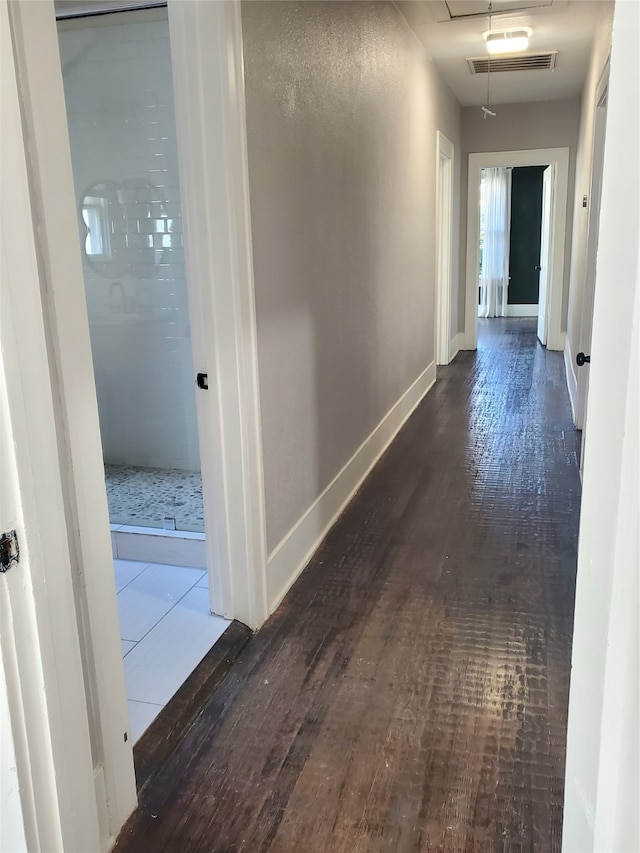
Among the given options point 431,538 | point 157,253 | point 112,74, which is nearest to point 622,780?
point 431,538

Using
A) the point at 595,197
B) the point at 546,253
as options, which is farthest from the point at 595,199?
the point at 546,253

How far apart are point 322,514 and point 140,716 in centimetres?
133

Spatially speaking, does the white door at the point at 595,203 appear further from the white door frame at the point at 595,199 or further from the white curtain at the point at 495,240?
the white curtain at the point at 495,240

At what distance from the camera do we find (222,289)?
6.95 ft

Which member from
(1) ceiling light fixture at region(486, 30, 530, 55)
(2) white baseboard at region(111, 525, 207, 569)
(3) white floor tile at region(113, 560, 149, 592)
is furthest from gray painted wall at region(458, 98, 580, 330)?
(3) white floor tile at region(113, 560, 149, 592)

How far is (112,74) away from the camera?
11.2ft

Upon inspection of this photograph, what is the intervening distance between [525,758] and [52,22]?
193 cm

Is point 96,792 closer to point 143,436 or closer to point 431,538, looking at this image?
point 431,538

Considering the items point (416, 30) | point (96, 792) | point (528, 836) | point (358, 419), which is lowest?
point (528, 836)

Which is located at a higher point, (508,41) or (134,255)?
(508,41)

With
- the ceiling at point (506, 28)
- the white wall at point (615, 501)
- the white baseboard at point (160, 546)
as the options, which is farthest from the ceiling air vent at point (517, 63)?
the white wall at point (615, 501)

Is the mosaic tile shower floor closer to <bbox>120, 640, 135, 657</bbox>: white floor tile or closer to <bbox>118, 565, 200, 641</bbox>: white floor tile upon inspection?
<bbox>118, 565, 200, 641</bbox>: white floor tile

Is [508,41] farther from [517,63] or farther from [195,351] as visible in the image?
[195,351]

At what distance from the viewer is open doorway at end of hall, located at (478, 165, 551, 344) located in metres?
10.9
